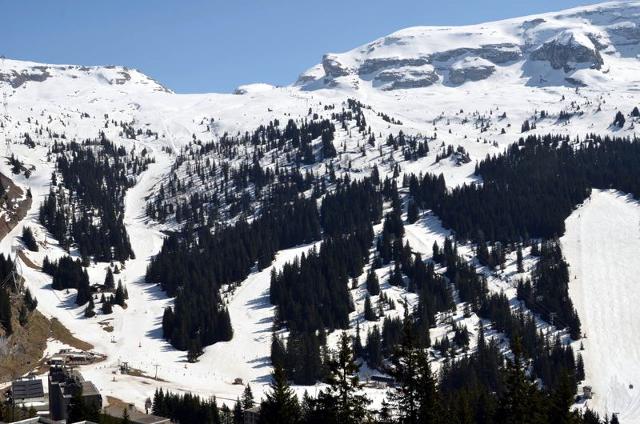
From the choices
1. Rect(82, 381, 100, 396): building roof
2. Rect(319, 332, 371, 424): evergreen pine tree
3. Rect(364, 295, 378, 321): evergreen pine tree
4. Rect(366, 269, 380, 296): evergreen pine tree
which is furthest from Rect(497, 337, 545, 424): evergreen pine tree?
Rect(366, 269, 380, 296): evergreen pine tree

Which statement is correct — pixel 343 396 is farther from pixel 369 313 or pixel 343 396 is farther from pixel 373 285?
pixel 373 285

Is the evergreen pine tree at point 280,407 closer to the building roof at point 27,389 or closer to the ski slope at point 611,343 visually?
the building roof at point 27,389

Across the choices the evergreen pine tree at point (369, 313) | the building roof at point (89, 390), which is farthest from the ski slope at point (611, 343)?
the building roof at point (89, 390)

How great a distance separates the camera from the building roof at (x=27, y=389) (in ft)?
399

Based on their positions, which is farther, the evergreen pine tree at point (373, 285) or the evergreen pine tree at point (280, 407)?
the evergreen pine tree at point (373, 285)

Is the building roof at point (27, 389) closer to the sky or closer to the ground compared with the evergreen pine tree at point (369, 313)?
closer to the sky

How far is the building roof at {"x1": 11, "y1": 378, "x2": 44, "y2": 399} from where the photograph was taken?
12162 cm

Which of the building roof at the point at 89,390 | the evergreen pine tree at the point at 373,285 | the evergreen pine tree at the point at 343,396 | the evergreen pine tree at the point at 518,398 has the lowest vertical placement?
the evergreen pine tree at the point at 373,285

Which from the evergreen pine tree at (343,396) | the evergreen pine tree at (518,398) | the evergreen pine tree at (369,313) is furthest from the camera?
the evergreen pine tree at (369,313)

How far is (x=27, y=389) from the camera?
122875 millimetres

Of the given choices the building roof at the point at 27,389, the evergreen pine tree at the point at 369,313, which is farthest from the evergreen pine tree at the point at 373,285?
the building roof at the point at 27,389

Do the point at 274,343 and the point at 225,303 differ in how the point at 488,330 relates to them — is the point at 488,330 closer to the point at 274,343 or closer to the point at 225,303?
the point at 274,343

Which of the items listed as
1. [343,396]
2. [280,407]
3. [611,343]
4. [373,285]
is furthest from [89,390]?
[611,343]

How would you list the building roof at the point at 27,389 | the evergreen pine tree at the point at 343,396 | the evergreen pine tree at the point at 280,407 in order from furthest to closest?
the building roof at the point at 27,389 < the evergreen pine tree at the point at 280,407 < the evergreen pine tree at the point at 343,396
